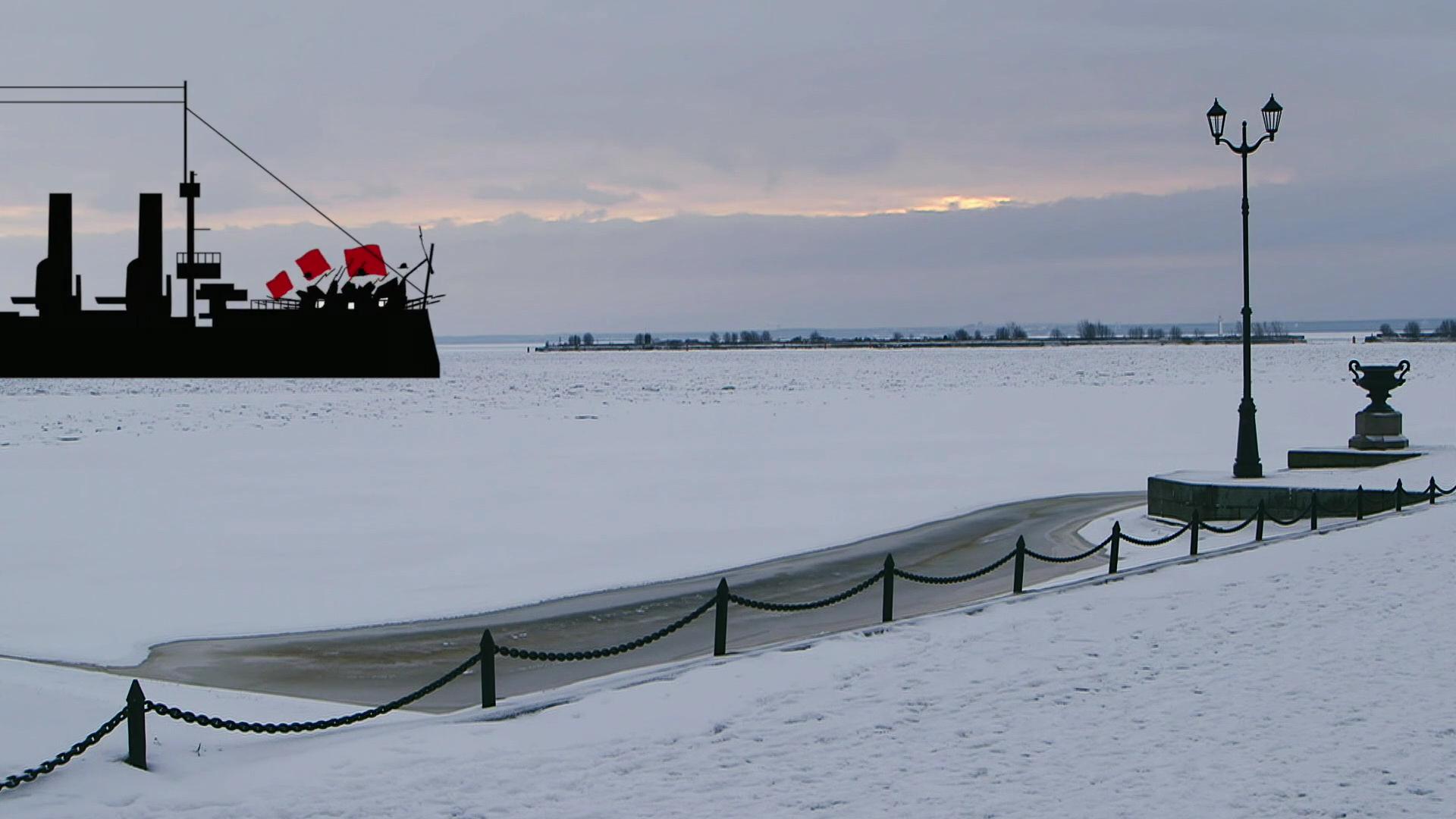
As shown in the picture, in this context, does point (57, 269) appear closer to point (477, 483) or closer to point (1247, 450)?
point (1247, 450)

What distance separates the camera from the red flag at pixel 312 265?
16.6 feet

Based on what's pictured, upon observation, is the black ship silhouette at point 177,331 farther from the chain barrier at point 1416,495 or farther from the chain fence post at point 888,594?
the chain barrier at point 1416,495

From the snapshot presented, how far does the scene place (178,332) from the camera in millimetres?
4328

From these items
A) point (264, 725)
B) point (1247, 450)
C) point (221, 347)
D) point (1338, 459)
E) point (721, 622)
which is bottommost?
point (264, 725)

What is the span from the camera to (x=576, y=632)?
14.7 metres

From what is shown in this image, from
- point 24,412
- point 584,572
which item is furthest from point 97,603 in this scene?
A: point 24,412

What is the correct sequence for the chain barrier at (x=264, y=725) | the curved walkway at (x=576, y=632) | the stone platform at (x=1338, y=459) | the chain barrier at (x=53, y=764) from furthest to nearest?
the stone platform at (x=1338, y=459) → the curved walkway at (x=576, y=632) → the chain barrier at (x=264, y=725) → the chain barrier at (x=53, y=764)

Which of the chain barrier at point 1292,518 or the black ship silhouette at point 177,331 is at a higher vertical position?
the black ship silhouette at point 177,331

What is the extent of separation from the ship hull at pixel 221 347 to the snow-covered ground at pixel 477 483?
10.3 meters

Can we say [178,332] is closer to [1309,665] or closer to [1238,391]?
[1309,665]

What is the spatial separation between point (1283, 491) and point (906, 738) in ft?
52.6

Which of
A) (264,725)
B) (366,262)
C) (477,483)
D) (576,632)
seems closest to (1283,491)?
(576,632)

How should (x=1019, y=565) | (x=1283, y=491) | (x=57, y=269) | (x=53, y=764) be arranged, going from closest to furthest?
(x=57, y=269) < (x=53, y=764) < (x=1019, y=565) < (x=1283, y=491)

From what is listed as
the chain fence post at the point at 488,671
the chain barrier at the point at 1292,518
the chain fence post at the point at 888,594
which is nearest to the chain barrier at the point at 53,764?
the chain fence post at the point at 488,671
